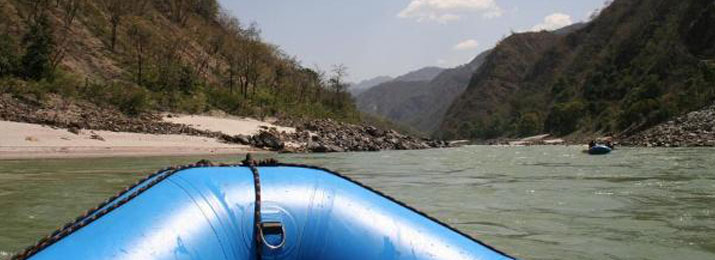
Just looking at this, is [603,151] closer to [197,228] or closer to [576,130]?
[197,228]

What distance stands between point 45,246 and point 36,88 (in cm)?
3141

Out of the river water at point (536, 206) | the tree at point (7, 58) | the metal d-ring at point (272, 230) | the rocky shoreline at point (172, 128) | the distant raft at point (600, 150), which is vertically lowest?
the river water at point (536, 206)

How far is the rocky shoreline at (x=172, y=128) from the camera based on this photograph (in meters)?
28.2

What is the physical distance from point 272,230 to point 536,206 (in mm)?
7931

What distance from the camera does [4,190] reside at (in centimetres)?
1171

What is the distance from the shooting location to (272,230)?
319 centimetres

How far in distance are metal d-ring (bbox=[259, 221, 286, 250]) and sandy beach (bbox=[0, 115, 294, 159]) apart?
2161cm

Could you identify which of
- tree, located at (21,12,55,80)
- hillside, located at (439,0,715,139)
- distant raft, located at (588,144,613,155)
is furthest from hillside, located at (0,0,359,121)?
hillside, located at (439,0,715,139)

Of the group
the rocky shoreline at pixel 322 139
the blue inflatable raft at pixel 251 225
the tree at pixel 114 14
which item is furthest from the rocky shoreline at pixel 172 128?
the blue inflatable raft at pixel 251 225

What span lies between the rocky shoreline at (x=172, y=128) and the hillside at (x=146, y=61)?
1.20m

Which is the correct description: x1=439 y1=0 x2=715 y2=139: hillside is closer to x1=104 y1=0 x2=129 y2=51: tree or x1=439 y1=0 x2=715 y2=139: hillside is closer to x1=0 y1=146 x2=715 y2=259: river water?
x1=0 y1=146 x2=715 y2=259: river water

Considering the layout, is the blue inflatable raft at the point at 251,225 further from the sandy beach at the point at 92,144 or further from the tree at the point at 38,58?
the tree at the point at 38,58

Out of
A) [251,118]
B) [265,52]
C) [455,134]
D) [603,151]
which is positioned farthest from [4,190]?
[455,134]

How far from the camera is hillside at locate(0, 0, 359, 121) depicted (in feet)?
115
